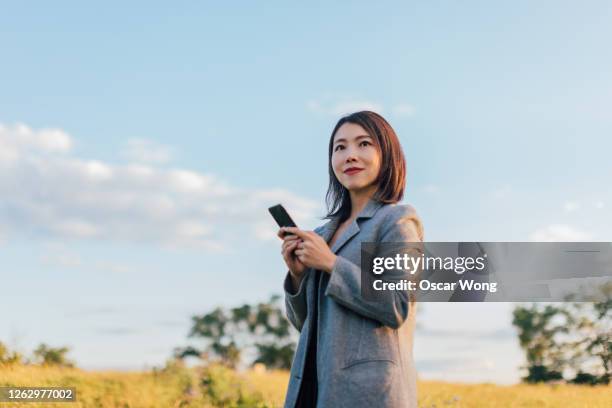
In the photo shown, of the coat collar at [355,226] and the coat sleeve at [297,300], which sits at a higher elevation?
the coat collar at [355,226]

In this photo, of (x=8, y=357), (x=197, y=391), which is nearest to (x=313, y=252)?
(x=197, y=391)

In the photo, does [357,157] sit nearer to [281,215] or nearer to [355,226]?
[355,226]

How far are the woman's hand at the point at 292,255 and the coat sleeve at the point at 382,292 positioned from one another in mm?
213

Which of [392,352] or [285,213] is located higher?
[285,213]

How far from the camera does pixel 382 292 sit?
2.70 metres

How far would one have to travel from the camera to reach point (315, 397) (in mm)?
2949

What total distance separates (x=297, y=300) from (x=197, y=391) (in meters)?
4.37

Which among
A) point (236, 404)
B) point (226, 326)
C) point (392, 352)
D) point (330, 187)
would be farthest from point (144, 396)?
point (226, 326)

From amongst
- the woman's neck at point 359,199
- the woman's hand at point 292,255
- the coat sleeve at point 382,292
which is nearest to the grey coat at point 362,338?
the coat sleeve at point 382,292

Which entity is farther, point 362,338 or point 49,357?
point 49,357

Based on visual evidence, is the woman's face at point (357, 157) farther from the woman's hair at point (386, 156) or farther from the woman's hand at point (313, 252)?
the woman's hand at point (313, 252)

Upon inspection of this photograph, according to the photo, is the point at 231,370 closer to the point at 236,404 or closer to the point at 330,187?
the point at 236,404

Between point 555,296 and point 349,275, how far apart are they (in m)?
1.81

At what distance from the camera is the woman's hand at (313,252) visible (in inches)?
110
